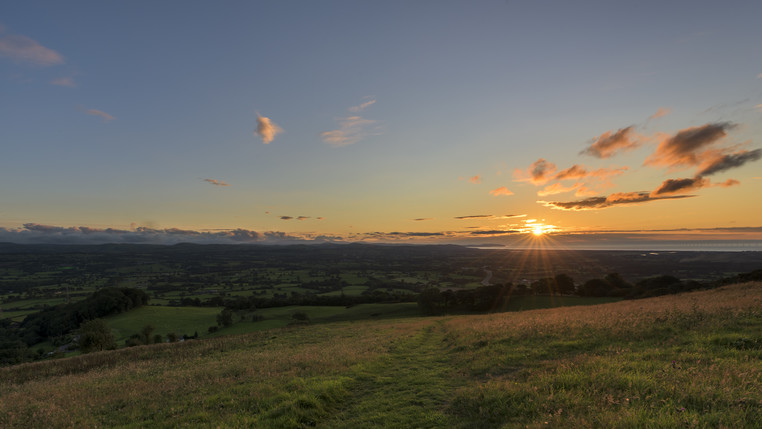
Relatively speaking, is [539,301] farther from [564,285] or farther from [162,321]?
[162,321]

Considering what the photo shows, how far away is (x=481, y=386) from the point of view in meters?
9.78

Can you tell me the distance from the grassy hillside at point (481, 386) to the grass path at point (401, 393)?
0.06m

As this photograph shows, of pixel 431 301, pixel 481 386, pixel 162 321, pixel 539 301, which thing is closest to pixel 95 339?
pixel 162 321

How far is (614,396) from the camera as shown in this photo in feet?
23.1

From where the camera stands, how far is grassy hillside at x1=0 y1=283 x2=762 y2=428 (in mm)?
6508

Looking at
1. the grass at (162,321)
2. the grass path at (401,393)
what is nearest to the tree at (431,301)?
the grass at (162,321)

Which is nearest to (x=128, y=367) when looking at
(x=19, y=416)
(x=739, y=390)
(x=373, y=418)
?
(x=19, y=416)

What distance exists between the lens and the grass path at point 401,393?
28.9 ft

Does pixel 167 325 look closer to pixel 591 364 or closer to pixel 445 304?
pixel 445 304

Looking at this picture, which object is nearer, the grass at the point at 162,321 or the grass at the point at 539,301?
the grass at the point at 539,301

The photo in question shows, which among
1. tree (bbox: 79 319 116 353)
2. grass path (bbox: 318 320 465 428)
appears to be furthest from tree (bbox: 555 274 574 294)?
tree (bbox: 79 319 116 353)

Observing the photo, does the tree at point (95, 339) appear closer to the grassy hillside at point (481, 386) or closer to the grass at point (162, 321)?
the grass at point (162, 321)

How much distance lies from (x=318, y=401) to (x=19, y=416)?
11.9 meters

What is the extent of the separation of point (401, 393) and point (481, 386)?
9.71 feet
